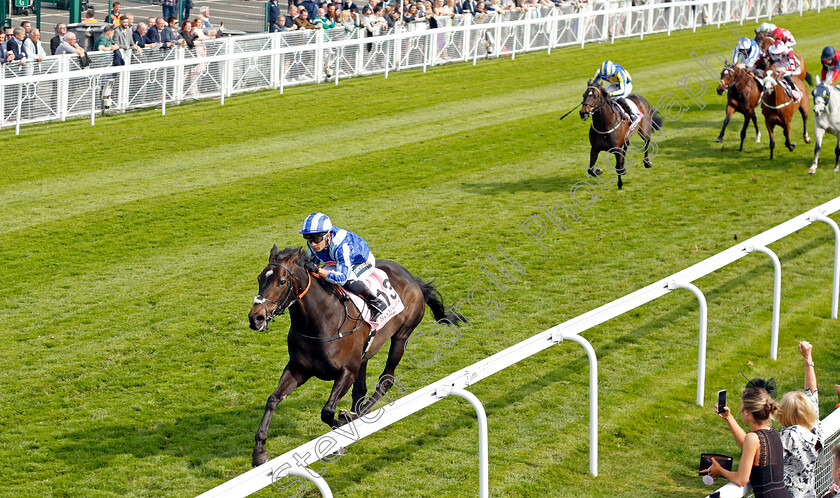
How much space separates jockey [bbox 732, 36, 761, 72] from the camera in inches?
556

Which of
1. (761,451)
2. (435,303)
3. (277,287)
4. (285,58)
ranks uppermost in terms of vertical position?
(285,58)

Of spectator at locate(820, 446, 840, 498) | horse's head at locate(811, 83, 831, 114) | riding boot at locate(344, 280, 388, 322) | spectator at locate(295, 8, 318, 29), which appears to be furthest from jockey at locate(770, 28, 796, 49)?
spectator at locate(820, 446, 840, 498)

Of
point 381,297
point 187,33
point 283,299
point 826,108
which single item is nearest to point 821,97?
point 826,108

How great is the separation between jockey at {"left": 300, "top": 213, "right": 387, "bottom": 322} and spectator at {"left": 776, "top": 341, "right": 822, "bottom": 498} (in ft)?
7.98

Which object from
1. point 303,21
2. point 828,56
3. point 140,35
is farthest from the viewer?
point 303,21

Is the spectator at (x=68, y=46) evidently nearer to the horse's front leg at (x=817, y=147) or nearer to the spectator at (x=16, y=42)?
the spectator at (x=16, y=42)

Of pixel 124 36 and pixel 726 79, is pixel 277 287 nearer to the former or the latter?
pixel 726 79

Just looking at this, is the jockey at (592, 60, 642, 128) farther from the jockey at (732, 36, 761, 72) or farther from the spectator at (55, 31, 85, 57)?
the spectator at (55, 31, 85, 57)

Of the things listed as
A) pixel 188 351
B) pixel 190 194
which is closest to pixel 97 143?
pixel 190 194

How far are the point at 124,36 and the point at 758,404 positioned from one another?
13550 millimetres

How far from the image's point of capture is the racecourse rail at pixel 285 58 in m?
14.5

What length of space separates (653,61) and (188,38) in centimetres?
1007

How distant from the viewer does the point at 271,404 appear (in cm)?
551

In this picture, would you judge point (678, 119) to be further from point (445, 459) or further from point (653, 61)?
point (445, 459)
